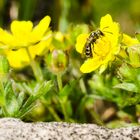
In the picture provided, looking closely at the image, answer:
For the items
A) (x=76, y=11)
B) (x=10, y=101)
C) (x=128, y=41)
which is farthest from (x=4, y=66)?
(x=76, y=11)

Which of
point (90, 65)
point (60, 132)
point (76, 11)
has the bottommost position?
point (60, 132)

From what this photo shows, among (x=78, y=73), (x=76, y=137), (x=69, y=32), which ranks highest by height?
(x=69, y=32)

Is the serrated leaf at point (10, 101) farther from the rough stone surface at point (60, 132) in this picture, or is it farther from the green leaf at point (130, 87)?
the green leaf at point (130, 87)

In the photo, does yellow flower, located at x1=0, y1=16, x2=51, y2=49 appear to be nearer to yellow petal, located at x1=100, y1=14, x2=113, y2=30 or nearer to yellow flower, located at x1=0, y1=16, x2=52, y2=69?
yellow flower, located at x1=0, y1=16, x2=52, y2=69

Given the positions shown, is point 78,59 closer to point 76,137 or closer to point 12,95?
point 12,95

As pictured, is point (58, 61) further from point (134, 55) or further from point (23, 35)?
point (134, 55)

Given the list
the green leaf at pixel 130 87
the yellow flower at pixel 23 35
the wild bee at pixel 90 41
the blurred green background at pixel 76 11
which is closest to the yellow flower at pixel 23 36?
the yellow flower at pixel 23 35

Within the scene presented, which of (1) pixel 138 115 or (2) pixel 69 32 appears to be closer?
(1) pixel 138 115

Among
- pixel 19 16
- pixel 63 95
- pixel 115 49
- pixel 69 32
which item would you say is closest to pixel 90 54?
pixel 115 49
